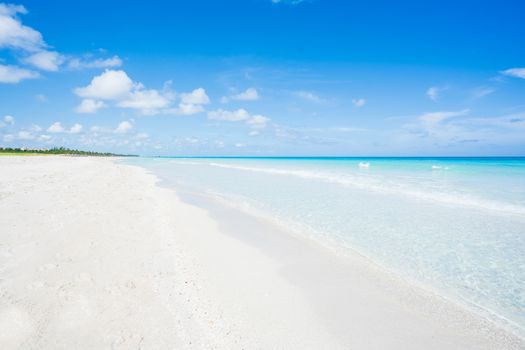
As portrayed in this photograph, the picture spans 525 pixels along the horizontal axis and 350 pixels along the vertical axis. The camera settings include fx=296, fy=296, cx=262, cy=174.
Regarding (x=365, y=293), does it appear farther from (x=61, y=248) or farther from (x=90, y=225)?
(x=90, y=225)

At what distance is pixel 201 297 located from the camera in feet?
14.7

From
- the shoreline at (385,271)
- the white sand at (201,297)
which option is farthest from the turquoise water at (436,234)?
the white sand at (201,297)

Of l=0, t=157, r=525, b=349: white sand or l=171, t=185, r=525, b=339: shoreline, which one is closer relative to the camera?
l=0, t=157, r=525, b=349: white sand

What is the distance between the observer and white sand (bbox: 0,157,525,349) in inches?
139

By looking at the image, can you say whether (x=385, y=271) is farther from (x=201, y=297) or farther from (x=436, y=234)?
(x=436, y=234)

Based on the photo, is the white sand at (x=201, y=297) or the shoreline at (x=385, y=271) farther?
the shoreline at (x=385, y=271)

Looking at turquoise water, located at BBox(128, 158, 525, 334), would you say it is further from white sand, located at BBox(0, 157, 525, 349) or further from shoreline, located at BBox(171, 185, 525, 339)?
white sand, located at BBox(0, 157, 525, 349)

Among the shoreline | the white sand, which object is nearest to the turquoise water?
the shoreline

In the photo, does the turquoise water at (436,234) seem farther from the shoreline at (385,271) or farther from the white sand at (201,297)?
the white sand at (201,297)

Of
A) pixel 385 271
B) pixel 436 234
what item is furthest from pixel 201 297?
pixel 436 234

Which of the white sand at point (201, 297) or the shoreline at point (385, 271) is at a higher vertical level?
the white sand at point (201, 297)

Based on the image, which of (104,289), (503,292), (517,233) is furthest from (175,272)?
(517,233)

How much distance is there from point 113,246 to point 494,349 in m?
6.66

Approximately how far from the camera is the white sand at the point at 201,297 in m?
3.54
